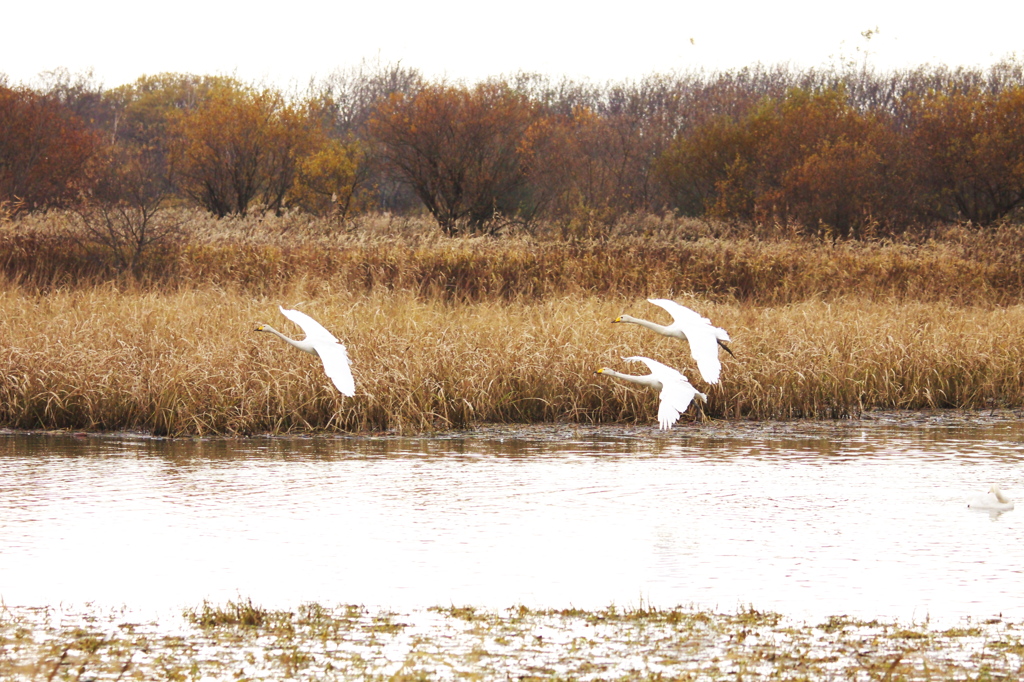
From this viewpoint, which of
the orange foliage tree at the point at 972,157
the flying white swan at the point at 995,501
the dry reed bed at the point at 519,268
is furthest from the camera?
the orange foliage tree at the point at 972,157

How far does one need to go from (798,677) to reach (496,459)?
638 centimetres

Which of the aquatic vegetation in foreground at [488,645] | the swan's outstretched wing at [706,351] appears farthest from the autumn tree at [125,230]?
the aquatic vegetation in foreground at [488,645]

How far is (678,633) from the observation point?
19.2 ft

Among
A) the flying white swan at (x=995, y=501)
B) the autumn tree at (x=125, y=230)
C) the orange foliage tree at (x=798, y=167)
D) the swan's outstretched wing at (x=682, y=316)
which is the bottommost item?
the flying white swan at (x=995, y=501)

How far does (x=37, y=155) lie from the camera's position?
111 ft

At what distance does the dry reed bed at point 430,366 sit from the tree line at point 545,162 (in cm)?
1045

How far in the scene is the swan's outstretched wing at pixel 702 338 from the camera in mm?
9292

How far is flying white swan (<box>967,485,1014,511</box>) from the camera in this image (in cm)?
866

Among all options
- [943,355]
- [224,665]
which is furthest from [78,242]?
[224,665]

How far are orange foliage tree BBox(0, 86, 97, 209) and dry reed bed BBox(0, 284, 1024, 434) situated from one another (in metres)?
18.6

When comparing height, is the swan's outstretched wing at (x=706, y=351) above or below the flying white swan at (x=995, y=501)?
above

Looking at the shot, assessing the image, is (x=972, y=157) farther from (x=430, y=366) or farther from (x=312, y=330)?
(x=312, y=330)

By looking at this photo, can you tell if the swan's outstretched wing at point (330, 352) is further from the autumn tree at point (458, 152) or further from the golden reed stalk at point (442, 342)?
the autumn tree at point (458, 152)

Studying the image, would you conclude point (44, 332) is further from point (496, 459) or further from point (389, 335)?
point (496, 459)
